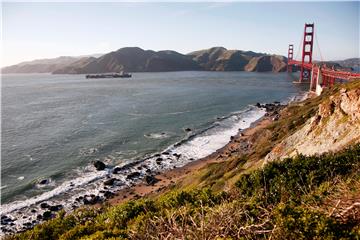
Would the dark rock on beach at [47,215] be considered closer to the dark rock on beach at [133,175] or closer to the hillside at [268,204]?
the dark rock on beach at [133,175]

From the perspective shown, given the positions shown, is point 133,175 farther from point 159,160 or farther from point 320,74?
point 320,74

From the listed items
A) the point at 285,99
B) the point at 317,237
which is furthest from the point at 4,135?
the point at 285,99

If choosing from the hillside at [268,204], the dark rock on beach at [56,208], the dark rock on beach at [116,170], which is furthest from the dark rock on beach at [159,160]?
the dark rock on beach at [56,208]

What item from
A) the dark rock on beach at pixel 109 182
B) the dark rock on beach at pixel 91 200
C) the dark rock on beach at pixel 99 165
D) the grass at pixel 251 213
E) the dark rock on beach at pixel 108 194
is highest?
the grass at pixel 251 213

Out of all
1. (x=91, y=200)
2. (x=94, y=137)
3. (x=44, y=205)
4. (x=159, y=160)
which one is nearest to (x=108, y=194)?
(x=91, y=200)

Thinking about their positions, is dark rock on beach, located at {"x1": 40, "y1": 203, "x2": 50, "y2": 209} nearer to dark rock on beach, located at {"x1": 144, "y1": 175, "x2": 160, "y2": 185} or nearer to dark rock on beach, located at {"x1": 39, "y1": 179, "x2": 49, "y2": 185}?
dark rock on beach, located at {"x1": 39, "y1": 179, "x2": 49, "y2": 185}

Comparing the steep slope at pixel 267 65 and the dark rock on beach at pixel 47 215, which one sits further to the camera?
the steep slope at pixel 267 65

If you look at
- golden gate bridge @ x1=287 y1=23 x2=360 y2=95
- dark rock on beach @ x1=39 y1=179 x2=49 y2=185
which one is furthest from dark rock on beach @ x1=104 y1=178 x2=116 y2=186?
golden gate bridge @ x1=287 y1=23 x2=360 y2=95
